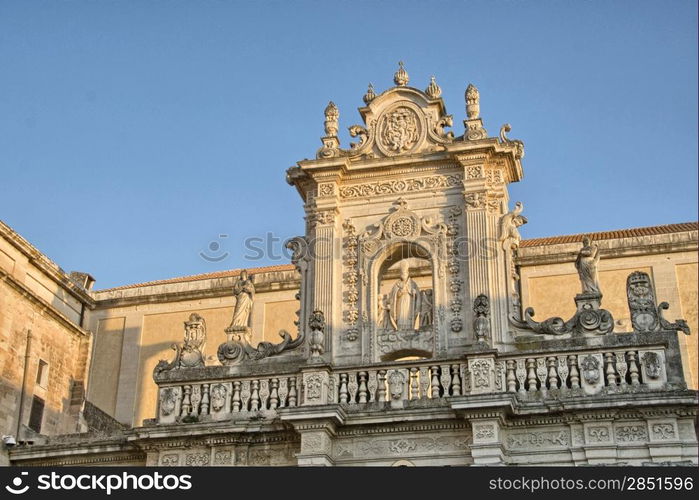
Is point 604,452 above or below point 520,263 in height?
below

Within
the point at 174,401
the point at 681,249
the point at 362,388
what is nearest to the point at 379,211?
the point at 362,388

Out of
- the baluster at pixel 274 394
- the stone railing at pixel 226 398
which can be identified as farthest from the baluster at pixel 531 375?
the baluster at pixel 274 394

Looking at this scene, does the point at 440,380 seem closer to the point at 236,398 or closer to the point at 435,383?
the point at 435,383

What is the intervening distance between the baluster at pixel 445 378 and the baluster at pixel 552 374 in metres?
1.48

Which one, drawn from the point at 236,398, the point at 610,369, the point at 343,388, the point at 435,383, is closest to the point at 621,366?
the point at 610,369

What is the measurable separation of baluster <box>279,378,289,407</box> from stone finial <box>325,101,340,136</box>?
4.66 metres

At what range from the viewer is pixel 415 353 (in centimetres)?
1772

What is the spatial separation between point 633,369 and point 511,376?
68.5 inches

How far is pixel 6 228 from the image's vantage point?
22125 millimetres

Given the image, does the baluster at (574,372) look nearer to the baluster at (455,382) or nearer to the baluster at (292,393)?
the baluster at (455,382)

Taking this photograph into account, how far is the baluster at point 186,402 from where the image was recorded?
1747 cm

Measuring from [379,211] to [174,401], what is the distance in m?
4.60
